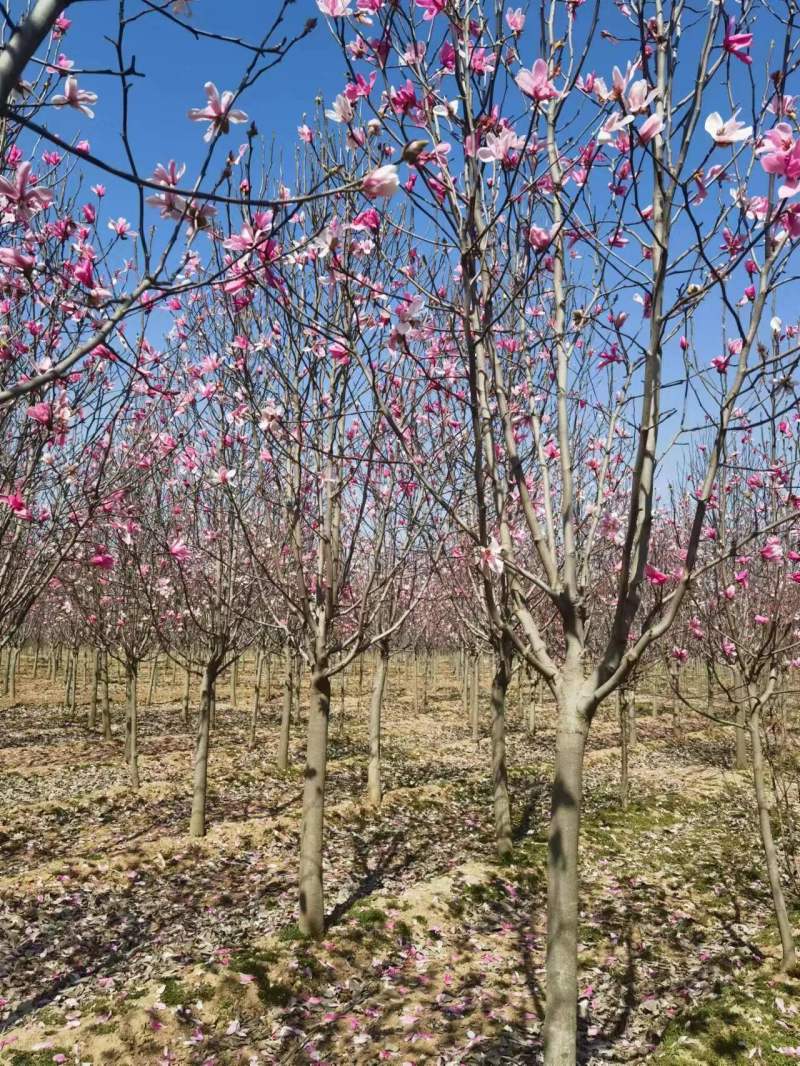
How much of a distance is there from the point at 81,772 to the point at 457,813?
8.35 meters

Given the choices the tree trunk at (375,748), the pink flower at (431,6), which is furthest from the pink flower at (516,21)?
the tree trunk at (375,748)

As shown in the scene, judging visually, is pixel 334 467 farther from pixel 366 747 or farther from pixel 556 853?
pixel 366 747

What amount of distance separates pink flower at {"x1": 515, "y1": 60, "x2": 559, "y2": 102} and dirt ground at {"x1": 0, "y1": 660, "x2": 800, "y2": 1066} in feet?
20.1

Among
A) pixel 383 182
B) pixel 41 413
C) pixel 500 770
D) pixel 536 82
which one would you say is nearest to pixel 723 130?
pixel 536 82

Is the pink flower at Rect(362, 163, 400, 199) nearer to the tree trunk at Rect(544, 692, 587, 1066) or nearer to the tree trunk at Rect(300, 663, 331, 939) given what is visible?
the tree trunk at Rect(544, 692, 587, 1066)

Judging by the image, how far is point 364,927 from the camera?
7.09 metres

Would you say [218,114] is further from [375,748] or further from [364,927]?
[375,748]

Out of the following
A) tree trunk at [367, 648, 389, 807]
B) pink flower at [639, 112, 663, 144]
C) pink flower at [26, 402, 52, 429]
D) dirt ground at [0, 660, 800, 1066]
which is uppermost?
pink flower at [639, 112, 663, 144]

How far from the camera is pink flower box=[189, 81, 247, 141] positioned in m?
2.11

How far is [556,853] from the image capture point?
3201mm

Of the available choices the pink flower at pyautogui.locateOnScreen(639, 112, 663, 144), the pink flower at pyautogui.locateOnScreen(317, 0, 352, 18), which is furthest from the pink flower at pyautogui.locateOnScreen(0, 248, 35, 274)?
the pink flower at pyautogui.locateOnScreen(639, 112, 663, 144)

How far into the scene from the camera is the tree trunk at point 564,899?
3.09m

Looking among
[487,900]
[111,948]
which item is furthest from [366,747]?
[111,948]

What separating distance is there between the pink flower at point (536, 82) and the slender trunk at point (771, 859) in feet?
19.2
